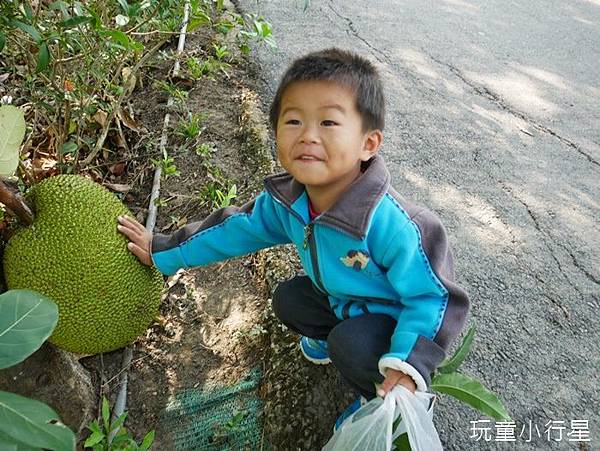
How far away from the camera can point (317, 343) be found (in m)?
1.54

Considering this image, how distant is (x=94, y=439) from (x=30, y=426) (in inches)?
32.6

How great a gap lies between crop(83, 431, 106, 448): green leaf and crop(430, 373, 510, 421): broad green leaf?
80 cm

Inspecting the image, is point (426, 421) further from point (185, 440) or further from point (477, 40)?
point (477, 40)

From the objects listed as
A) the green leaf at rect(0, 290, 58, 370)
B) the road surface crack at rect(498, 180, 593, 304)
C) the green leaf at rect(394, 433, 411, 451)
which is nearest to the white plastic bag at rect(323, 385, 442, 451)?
the green leaf at rect(394, 433, 411, 451)

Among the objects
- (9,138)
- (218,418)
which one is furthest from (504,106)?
(9,138)

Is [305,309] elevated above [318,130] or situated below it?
below

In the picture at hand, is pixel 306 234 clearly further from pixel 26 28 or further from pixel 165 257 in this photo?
pixel 26 28

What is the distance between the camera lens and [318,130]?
45.1 inches

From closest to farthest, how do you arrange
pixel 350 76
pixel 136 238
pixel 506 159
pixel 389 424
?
pixel 389 424
pixel 350 76
pixel 136 238
pixel 506 159

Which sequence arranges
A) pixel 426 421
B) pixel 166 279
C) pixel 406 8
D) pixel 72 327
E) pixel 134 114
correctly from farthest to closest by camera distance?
pixel 406 8
pixel 134 114
pixel 166 279
pixel 72 327
pixel 426 421

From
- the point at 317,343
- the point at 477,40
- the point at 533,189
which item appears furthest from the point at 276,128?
the point at 477,40

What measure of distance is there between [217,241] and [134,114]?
4.55 feet

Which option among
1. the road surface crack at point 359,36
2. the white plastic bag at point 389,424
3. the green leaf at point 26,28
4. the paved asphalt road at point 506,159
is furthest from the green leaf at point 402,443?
the road surface crack at point 359,36

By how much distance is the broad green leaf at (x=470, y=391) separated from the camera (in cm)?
119
